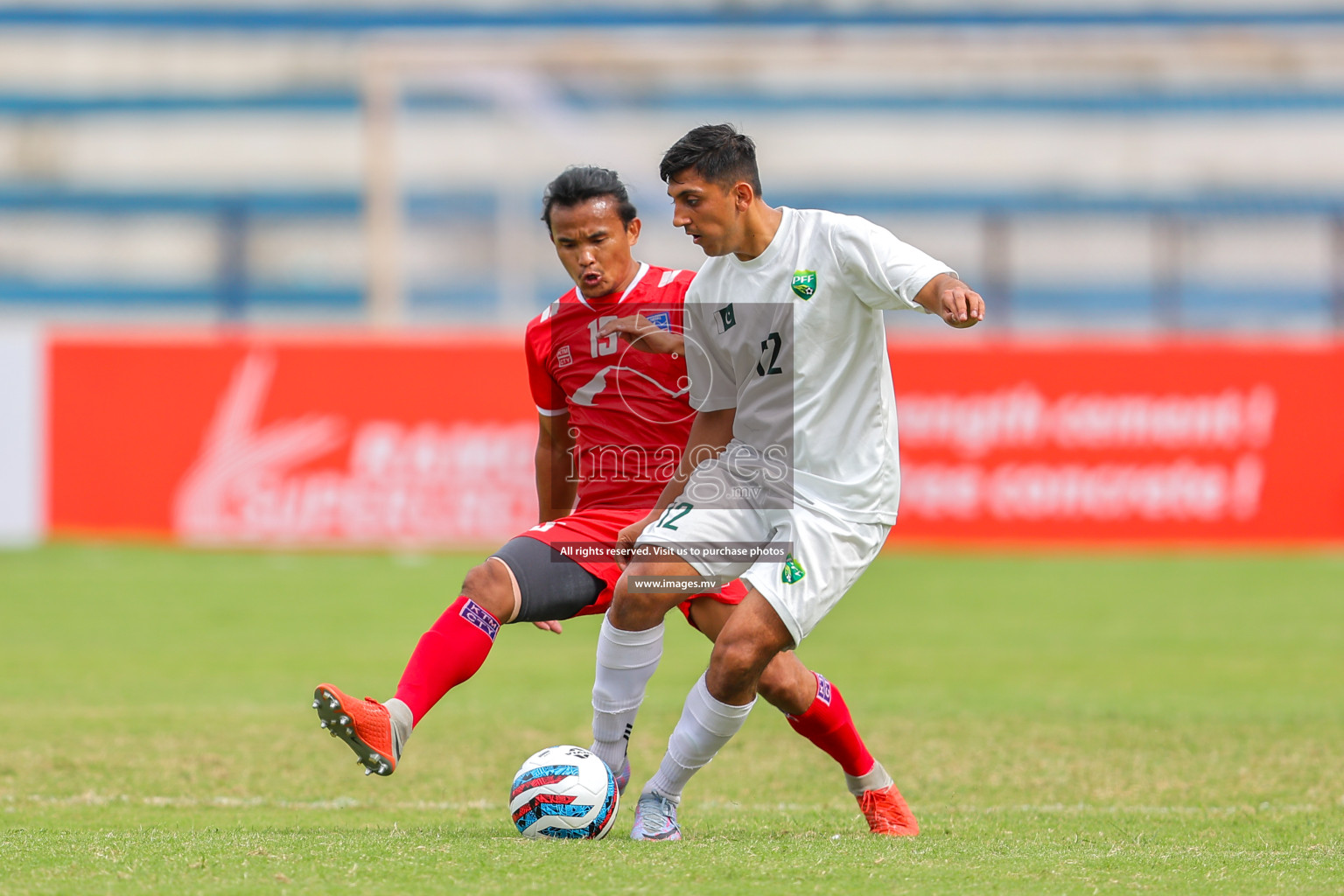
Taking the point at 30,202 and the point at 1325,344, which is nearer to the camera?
the point at 1325,344

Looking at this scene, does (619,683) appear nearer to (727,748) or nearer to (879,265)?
(879,265)

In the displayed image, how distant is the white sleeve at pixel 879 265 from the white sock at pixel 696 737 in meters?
1.26

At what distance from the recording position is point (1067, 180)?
1900cm

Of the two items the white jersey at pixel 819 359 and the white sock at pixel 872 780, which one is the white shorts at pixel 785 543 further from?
the white sock at pixel 872 780

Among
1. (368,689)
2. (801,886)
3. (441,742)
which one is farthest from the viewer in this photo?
(368,689)

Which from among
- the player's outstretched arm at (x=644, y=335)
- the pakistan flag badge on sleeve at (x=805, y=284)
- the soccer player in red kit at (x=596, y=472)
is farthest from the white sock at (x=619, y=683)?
the pakistan flag badge on sleeve at (x=805, y=284)

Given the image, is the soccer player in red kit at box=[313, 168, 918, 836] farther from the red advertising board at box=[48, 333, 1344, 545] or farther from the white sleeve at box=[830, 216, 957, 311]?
Answer: the red advertising board at box=[48, 333, 1344, 545]

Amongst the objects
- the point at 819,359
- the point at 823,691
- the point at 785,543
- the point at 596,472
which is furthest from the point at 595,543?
the point at 819,359

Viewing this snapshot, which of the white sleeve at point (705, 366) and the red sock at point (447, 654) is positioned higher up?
the white sleeve at point (705, 366)

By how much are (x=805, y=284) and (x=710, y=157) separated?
0.47 m

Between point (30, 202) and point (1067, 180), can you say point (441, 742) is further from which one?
point (30, 202)

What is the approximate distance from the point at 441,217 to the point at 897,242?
11938mm

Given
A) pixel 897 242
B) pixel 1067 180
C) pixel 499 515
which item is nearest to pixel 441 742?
pixel 897 242

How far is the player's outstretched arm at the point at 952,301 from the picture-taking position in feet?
14.0
